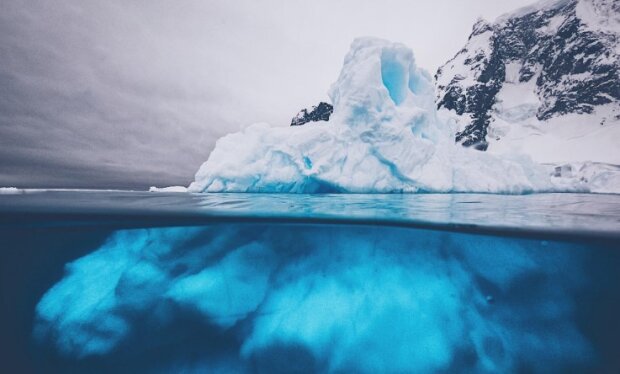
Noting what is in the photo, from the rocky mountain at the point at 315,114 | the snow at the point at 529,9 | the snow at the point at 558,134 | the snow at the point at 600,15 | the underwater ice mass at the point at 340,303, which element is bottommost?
the underwater ice mass at the point at 340,303

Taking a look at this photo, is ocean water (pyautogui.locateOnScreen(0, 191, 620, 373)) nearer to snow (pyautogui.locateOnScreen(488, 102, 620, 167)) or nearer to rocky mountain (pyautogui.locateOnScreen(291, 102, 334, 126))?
snow (pyautogui.locateOnScreen(488, 102, 620, 167))

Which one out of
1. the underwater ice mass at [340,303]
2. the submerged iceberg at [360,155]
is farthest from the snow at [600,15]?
the underwater ice mass at [340,303]

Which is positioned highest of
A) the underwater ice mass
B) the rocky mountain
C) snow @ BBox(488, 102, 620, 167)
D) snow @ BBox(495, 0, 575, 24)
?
snow @ BBox(495, 0, 575, 24)

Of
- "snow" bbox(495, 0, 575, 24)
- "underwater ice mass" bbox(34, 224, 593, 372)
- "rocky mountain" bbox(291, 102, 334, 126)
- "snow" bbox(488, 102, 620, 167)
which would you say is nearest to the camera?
"underwater ice mass" bbox(34, 224, 593, 372)

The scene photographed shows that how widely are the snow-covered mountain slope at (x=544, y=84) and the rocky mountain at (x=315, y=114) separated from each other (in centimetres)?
1876

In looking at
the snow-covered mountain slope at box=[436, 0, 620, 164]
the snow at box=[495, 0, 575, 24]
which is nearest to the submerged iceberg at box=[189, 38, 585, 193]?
the snow-covered mountain slope at box=[436, 0, 620, 164]

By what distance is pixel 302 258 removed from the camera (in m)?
5.67

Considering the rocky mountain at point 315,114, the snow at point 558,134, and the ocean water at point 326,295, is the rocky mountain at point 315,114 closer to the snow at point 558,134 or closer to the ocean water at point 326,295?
the snow at point 558,134

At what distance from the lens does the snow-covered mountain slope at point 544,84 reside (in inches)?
1394

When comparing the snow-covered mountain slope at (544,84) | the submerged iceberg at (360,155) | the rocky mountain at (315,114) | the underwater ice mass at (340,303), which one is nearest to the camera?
the underwater ice mass at (340,303)

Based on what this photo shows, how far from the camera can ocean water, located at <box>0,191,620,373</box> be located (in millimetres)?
4438

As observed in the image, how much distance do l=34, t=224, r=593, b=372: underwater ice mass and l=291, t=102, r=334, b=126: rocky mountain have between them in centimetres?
4157

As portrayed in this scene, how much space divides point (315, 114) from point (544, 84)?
34.8 metres

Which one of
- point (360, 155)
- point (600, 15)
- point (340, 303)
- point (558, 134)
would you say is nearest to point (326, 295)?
point (340, 303)
